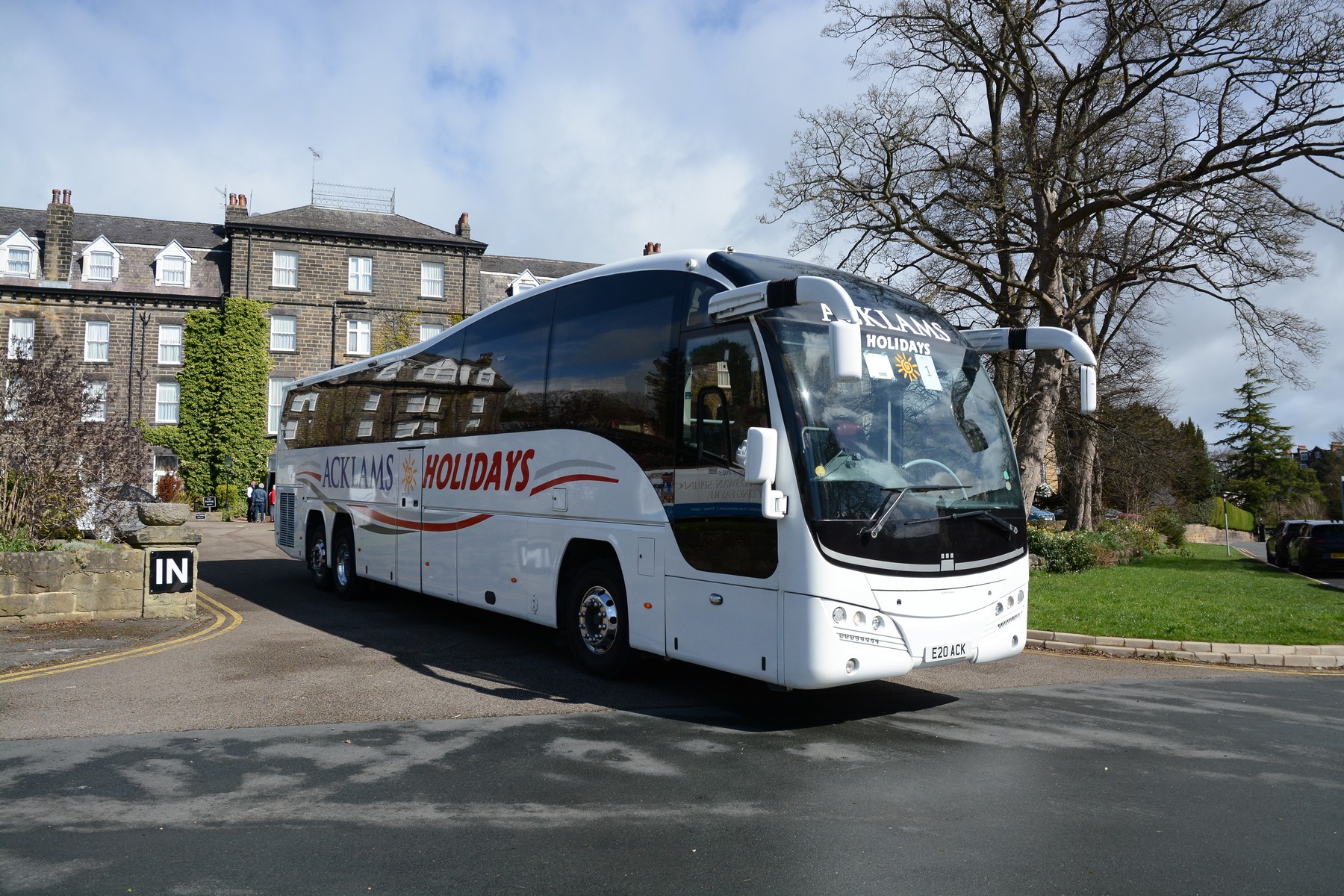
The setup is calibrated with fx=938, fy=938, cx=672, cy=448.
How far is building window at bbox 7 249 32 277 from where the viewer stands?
137ft

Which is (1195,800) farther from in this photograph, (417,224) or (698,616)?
(417,224)

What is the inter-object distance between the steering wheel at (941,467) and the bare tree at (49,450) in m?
11.3

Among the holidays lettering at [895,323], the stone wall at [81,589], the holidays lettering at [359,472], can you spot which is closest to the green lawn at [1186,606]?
the holidays lettering at [895,323]

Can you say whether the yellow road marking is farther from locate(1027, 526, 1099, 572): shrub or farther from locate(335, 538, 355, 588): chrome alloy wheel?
locate(1027, 526, 1099, 572): shrub

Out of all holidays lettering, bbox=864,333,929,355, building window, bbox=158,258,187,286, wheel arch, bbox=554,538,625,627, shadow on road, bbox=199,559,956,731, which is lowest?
shadow on road, bbox=199,559,956,731

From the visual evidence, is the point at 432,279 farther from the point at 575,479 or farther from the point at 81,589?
the point at 575,479

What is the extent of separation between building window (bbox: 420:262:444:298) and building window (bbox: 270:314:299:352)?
590 cm

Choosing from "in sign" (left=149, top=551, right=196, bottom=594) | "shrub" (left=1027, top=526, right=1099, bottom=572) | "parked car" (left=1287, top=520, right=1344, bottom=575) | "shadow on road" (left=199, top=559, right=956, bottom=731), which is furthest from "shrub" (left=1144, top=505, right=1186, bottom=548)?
"in sign" (left=149, top=551, right=196, bottom=594)

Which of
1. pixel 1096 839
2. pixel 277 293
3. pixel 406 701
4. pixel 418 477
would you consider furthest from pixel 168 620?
pixel 277 293

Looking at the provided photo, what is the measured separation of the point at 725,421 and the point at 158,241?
1770 inches

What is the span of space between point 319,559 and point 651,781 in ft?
37.3

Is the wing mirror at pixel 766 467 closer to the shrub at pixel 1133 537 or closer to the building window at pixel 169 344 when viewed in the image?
the shrub at pixel 1133 537

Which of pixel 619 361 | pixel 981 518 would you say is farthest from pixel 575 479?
pixel 981 518

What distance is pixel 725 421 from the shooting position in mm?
7059
